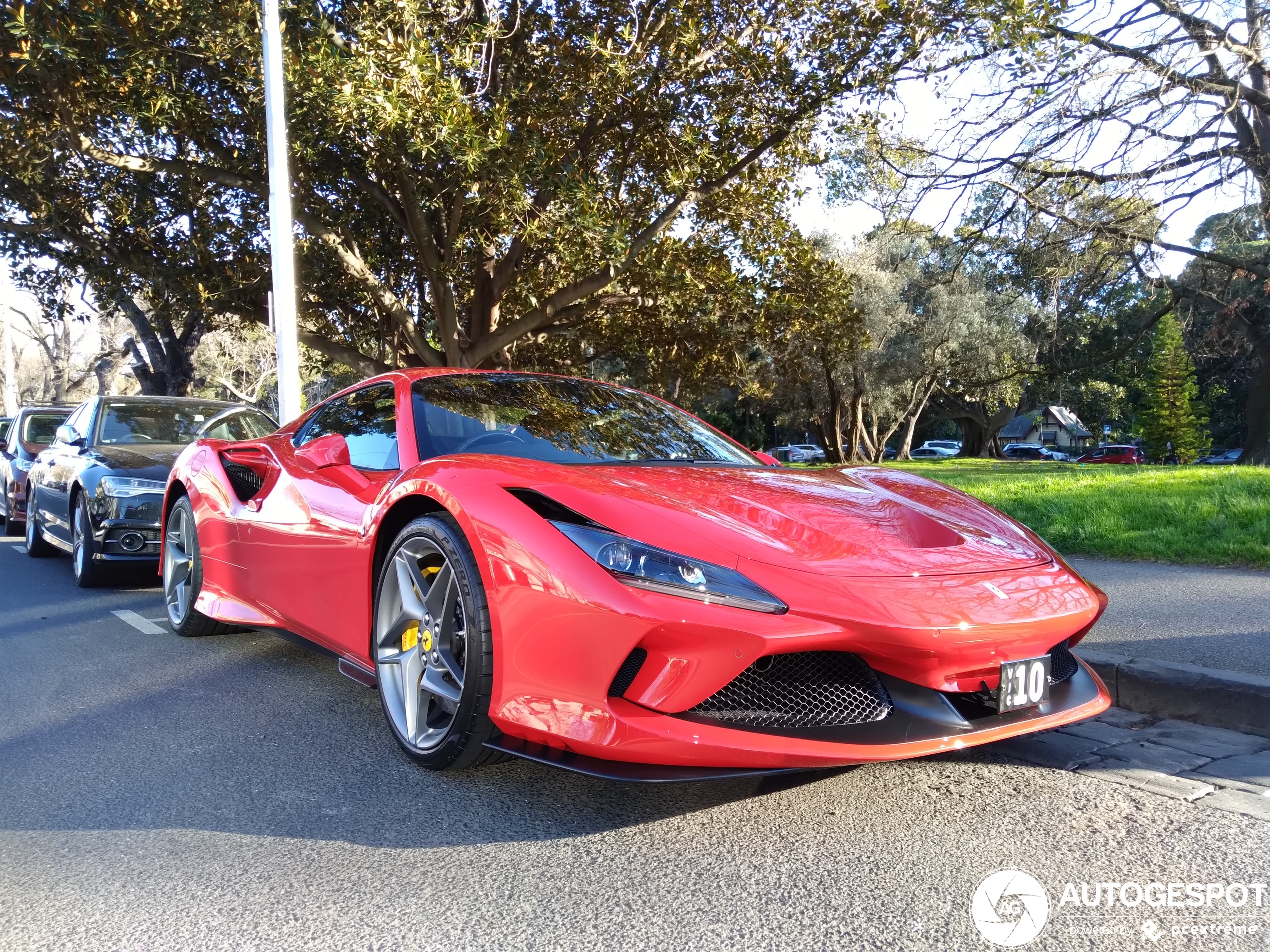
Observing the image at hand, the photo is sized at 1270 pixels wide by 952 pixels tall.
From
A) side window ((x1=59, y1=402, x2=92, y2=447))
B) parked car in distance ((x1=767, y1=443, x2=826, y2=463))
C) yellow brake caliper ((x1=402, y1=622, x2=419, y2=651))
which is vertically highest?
side window ((x1=59, y1=402, x2=92, y2=447))

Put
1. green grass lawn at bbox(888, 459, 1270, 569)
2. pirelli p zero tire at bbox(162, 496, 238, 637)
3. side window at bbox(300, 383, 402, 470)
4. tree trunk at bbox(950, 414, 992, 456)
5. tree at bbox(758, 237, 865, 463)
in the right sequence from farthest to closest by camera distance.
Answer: tree trunk at bbox(950, 414, 992, 456) < tree at bbox(758, 237, 865, 463) < green grass lawn at bbox(888, 459, 1270, 569) < pirelli p zero tire at bbox(162, 496, 238, 637) < side window at bbox(300, 383, 402, 470)

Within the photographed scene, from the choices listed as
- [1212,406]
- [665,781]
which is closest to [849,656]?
[665,781]

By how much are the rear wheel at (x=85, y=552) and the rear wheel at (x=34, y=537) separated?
1.91 m

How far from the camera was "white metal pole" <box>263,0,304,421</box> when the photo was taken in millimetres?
8758

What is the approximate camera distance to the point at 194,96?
11492 mm

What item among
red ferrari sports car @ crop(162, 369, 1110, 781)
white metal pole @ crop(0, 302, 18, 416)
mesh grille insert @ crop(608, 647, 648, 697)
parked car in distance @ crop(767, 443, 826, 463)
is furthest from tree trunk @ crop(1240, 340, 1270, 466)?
white metal pole @ crop(0, 302, 18, 416)

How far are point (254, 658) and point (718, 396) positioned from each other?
37.7 m

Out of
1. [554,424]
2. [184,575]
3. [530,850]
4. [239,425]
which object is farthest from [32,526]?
[530,850]

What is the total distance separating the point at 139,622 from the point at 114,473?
152 cm

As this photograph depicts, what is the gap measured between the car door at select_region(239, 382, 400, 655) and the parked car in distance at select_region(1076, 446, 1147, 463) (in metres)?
44.7

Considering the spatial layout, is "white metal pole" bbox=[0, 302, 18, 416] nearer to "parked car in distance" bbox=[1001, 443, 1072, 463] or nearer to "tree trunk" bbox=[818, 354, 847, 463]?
"tree trunk" bbox=[818, 354, 847, 463]

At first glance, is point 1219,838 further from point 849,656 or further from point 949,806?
point 849,656

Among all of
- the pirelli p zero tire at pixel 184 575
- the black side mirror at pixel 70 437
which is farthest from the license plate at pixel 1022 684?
the black side mirror at pixel 70 437

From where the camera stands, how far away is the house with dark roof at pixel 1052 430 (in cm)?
6619
